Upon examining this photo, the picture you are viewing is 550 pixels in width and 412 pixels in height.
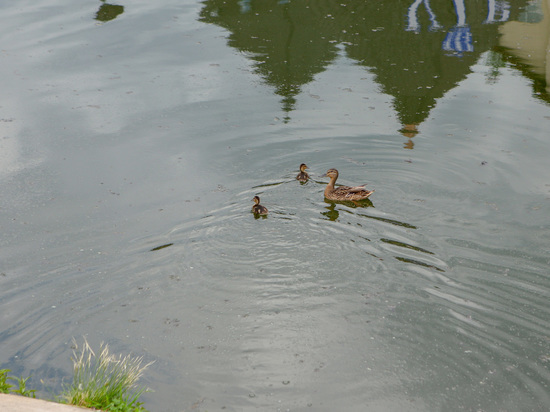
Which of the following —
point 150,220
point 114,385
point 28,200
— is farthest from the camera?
point 28,200

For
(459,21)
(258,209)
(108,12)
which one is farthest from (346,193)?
(108,12)

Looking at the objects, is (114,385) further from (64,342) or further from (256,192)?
(256,192)

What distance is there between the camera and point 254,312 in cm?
812

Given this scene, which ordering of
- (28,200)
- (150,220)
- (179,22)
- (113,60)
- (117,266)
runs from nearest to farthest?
1. (117,266)
2. (150,220)
3. (28,200)
4. (113,60)
5. (179,22)

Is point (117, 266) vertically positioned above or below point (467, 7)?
below

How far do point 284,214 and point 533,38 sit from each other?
36.2 feet

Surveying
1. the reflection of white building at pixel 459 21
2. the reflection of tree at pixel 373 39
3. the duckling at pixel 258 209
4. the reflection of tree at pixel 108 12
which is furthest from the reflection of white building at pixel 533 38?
the reflection of tree at pixel 108 12

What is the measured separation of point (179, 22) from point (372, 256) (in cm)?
1296

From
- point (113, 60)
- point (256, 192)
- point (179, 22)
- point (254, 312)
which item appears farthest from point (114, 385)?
point (179, 22)

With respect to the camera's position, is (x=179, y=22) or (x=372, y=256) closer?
(x=372, y=256)

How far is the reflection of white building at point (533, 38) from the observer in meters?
16.6

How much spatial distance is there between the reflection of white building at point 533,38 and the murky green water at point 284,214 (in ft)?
0.31

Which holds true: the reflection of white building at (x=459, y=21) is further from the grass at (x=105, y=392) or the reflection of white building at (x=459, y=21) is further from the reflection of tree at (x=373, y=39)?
the grass at (x=105, y=392)

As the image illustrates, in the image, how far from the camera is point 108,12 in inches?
819
